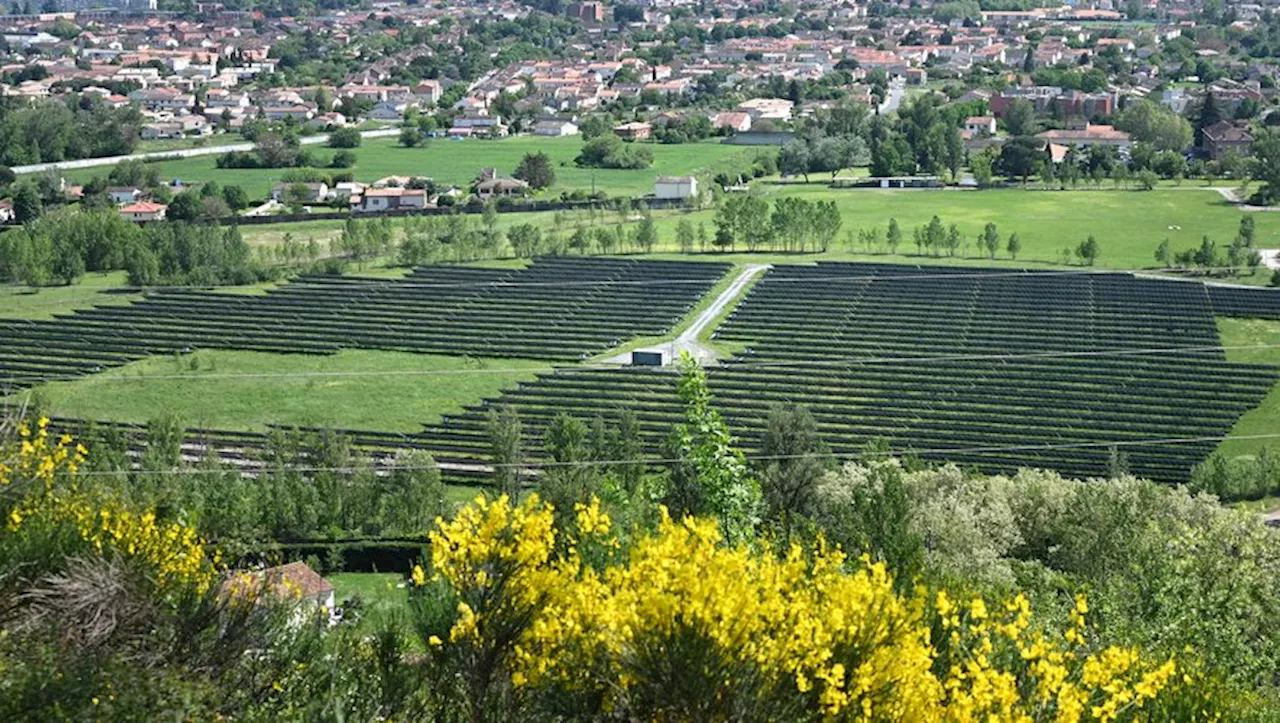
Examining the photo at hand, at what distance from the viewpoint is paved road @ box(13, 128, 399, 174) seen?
47.1 meters

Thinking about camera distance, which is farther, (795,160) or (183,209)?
(795,160)

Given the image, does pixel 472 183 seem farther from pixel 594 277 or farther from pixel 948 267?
pixel 948 267

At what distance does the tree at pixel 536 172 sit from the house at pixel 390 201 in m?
3.53

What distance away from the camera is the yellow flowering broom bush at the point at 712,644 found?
559 centimetres

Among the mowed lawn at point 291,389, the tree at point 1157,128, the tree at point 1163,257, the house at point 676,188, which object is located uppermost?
the mowed lawn at point 291,389

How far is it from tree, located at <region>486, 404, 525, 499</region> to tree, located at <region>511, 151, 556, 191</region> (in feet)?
77.6

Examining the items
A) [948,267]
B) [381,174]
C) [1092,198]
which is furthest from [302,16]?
[948,267]

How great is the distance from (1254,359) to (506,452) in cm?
1263

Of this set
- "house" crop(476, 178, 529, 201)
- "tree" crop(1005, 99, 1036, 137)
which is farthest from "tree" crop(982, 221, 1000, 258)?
"tree" crop(1005, 99, 1036, 137)

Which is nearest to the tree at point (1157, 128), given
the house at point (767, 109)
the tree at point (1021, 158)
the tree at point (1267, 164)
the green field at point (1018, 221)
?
the tree at point (1267, 164)

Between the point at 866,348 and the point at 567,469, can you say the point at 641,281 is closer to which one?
the point at 866,348

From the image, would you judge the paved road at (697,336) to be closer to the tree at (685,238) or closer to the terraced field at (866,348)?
the terraced field at (866,348)

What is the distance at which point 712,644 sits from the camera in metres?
5.55

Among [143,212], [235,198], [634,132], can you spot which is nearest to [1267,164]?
[634,132]
